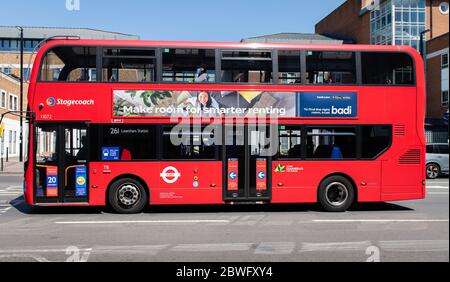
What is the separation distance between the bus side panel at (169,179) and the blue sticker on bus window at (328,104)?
97.5 inches

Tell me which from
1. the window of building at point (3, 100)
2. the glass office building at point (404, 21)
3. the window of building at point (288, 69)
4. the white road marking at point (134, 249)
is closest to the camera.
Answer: the white road marking at point (134, 249)

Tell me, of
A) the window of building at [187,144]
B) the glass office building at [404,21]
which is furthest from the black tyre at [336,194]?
the glass office building at [404,21]

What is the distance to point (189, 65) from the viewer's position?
10992 millimetres

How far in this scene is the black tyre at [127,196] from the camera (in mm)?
10812

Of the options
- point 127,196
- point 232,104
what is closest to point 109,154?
point 127,196

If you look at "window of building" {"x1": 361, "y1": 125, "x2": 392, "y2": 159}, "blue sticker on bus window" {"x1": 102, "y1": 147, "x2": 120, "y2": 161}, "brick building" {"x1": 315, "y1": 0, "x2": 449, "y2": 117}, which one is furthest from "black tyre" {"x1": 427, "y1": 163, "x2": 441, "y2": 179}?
"brick building" {"x1": 315, "y1": 0, "x2": 449, "y2": 117}

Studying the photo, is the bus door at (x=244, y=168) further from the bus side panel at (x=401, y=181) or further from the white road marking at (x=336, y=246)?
the white road marking at (x=336, y=246)

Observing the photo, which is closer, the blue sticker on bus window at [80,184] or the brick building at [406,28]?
the blue sticker on bus window at [80,184]

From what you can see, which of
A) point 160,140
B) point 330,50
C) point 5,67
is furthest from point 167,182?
point 5,67

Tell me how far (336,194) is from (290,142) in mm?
1657

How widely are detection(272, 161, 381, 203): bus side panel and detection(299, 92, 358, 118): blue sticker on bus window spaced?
115 cm

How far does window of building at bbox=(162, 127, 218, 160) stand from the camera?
10969 mm

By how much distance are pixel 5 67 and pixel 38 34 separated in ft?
47.2

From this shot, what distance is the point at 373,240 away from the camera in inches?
311
